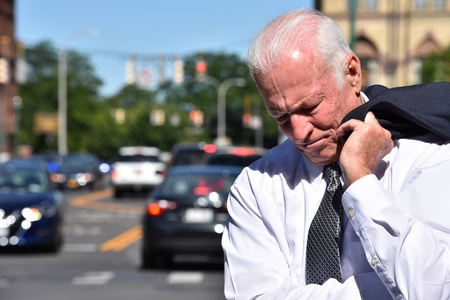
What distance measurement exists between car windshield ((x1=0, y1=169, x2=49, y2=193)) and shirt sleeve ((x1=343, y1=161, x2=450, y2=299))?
15.6m

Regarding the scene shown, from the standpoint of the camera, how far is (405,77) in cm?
6638

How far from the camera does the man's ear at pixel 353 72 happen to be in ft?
8.97

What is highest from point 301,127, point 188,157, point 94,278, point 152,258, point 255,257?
point 301,127

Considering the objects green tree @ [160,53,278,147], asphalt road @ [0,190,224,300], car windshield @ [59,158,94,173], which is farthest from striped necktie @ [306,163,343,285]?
green tree @ [160,53,278,147]

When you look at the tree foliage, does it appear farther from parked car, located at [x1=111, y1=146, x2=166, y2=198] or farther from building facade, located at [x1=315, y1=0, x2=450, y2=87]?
parked car, located at [x1=111, y1=146, x2=166, y2=198]

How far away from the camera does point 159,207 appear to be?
50.1ft

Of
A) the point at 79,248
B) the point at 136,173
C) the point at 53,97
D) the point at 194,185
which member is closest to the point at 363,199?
the point at 194,185

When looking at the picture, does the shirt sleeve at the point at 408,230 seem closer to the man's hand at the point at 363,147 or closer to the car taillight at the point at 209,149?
the man's hand at the point at 363,147

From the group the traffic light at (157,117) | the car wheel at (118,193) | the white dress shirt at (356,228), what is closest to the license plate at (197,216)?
the white dress shirt at (356,228)

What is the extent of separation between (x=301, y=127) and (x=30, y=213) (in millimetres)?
14448

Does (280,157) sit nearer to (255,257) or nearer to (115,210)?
(255,257)

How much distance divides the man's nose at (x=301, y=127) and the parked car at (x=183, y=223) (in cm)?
1231

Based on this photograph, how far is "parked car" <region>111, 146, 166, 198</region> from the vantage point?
131 feet

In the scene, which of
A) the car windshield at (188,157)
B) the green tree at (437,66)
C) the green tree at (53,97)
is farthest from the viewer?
the green tree at (53,97)
